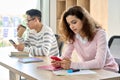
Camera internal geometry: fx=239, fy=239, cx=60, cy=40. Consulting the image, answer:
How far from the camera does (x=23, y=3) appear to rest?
15.3 feet

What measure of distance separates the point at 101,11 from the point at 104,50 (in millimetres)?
1725

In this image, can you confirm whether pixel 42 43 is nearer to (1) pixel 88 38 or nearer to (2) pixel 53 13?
(1) pixel 88 38

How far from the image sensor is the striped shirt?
2424 mm

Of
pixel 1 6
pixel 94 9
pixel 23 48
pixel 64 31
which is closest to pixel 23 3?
pixel 1 6

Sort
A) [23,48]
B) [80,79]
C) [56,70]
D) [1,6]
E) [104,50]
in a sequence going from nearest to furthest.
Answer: [80,79] < [56,70] < [104,50] < [23,48] < [1,6]

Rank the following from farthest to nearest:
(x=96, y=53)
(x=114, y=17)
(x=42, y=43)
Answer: (x=114, y=17) → (x=42, y=43) → (x=96, y=53)

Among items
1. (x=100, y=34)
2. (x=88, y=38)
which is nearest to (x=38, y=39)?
(x=88, y=38)

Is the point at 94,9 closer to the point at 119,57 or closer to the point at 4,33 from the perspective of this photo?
the point at 119,57

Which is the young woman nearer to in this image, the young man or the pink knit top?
the pink knit top

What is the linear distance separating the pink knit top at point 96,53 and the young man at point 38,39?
356 mm

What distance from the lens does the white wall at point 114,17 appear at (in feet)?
11.0

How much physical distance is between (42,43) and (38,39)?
10 centimetres

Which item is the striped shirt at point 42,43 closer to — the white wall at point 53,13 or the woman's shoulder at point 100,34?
the woman's shoulder at point 100,34

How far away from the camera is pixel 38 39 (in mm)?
2592
